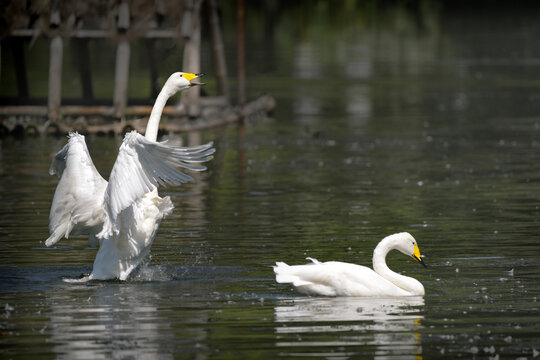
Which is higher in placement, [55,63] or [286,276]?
[286,276]

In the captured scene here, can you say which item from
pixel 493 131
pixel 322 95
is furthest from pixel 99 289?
pixel 322 95

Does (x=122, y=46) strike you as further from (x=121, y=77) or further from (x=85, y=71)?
(x=85, y=71)

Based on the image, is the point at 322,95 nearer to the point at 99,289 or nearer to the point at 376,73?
the point at 376,73

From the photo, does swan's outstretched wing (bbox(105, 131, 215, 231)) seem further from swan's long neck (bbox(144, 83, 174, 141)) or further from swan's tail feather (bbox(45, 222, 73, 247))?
swan's tail feather (bbox(45, 222, 73, 247))

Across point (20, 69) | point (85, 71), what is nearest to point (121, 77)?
point (85, 71)

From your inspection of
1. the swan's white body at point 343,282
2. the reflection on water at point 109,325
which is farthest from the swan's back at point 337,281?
the reflection on water at point 109,325

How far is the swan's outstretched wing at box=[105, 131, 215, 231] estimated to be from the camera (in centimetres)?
1255

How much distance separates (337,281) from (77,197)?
292 centimetres

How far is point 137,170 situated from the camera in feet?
41.4

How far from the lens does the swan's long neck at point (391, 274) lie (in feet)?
40.8

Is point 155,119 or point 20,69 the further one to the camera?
point 20,69

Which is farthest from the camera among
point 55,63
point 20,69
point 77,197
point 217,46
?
point 20,69

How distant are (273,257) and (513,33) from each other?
60.6 m

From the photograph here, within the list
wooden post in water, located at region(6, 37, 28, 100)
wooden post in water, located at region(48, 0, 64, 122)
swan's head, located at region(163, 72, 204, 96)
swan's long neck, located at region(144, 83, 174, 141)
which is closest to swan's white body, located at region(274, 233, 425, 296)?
swan's long neck, located at region(144, 83, 174, 141)
